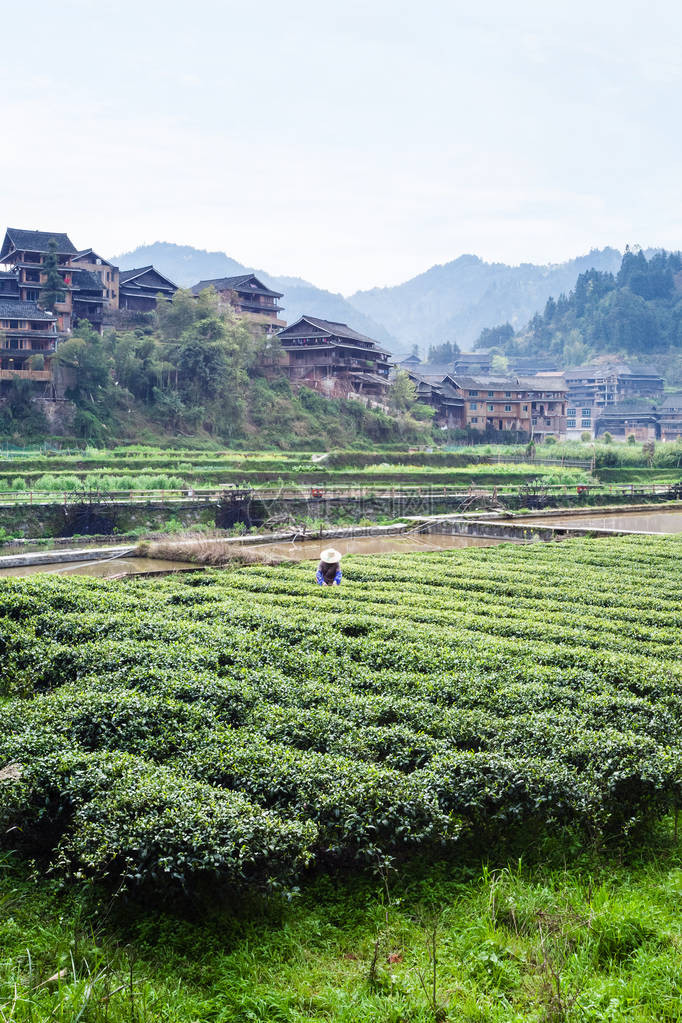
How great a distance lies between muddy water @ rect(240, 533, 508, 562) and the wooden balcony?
1032 inches

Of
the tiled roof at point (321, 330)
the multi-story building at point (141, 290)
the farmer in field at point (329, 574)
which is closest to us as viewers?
the farmer in field at point (329, 574)

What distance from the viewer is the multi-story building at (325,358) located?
6366 centimetres

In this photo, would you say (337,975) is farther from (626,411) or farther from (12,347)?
(626,411)

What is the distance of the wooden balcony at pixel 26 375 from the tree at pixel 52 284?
646 centimetres

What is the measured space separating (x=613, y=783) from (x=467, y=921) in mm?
1787

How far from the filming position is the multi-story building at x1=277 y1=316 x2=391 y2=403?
63.7 m

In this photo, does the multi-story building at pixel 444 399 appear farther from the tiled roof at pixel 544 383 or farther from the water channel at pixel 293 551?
the water channel at pixel 293 551

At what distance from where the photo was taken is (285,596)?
13.0 m

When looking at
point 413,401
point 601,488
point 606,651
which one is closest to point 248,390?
point 413,401

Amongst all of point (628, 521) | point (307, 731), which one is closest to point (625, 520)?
point (628, 521)

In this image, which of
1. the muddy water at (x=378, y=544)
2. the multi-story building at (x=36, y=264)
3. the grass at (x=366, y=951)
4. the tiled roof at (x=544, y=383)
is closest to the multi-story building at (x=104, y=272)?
the multi-story building at (x=36, y=264)

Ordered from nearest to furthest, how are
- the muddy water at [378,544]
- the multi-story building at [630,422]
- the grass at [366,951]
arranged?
the grass at [366,951] < the muddy water at [378,544] < the multi-story building at [630,422]

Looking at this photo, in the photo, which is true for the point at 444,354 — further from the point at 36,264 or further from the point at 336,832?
the point at 336,832

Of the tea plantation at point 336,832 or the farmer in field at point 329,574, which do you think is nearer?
the tea plantation at point 336,832
